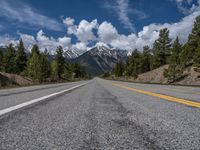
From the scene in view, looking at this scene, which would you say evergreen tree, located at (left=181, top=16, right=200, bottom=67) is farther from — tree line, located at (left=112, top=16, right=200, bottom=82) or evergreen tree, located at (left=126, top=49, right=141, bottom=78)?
evergreen tree, located at (left=126, top=49, right=141, bottom=78)

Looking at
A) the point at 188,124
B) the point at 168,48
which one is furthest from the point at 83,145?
the point at 168,48

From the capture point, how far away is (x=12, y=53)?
66.3 m

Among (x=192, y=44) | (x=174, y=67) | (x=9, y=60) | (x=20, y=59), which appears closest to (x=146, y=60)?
(x=192, y=44)

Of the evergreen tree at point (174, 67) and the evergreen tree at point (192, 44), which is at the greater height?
the evergreen tree at point (192, 44)

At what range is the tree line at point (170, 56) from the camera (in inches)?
1500

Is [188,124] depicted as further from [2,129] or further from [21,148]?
[2,129]

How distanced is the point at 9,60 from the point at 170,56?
53409 millimetres

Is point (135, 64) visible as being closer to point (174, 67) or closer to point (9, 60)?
point (174, 67)

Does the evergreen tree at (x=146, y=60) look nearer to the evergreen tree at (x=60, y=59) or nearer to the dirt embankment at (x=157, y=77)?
the dirt embankment at (x=157, y=77)

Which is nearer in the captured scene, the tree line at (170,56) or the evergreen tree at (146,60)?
the tree line at (170,56)

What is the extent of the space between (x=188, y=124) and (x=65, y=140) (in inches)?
73.5

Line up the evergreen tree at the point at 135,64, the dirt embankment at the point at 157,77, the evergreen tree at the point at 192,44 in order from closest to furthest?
the evergreen tree at the point at 192,44, the dirt embankment at the point at 157,77, the evergreen tree at the point at 135,64

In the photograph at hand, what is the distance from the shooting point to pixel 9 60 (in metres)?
65.8

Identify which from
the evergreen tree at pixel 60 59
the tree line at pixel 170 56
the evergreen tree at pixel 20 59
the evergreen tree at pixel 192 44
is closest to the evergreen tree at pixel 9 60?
the evergreen tree at pixel 20 59
